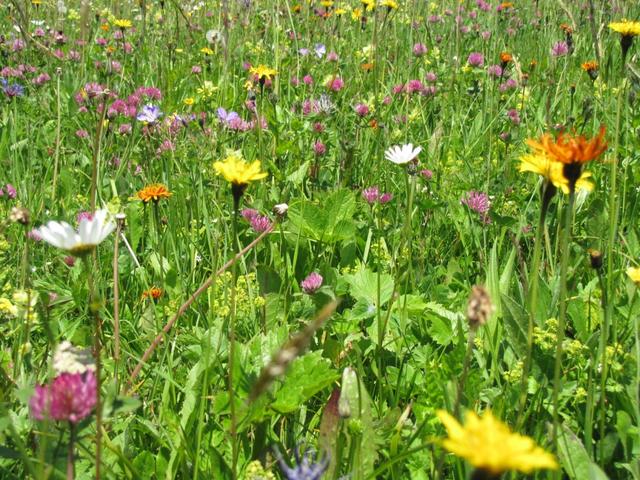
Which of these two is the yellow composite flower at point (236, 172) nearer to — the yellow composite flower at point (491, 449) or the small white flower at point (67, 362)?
the small white flower at point (67, 362)

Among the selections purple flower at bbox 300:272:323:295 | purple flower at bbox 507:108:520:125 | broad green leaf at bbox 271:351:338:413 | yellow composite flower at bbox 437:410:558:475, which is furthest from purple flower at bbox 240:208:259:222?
yellow composite flower at bbox 437:410:558:475

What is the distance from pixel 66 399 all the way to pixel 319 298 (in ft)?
2.51

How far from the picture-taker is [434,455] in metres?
0.92

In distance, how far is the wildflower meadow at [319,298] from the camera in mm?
781

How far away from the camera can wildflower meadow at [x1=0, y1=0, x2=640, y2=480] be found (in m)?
0.78

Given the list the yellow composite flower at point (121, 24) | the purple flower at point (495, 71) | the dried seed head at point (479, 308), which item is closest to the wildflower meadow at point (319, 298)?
the dried seed head at point (479, 308)

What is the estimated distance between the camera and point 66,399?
24.8 inches

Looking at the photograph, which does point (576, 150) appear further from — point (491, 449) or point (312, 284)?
point (312, 284)

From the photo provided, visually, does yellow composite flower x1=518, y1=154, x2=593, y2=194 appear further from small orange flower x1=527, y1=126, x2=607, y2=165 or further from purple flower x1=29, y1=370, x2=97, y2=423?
purple flower x1=29, y1=370, x2=97, y2=423

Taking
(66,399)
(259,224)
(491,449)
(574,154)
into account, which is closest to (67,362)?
(66,399)

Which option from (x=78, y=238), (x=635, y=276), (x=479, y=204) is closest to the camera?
(x=78, y=238)

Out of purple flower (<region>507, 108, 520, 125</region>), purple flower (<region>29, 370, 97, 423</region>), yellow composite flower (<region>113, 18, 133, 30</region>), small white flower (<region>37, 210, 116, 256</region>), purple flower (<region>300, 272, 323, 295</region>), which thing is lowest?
purple flower (<region>507, 108, 520, 125</region>)

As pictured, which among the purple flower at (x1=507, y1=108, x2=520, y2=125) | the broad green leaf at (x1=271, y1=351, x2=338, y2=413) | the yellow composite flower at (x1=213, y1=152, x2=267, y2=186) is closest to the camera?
the yellow composite flower at (x1=213, y1=152, x2=267, y2=186)

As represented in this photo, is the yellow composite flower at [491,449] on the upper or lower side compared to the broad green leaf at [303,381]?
upper
